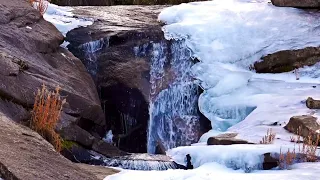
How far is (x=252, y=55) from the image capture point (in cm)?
1048

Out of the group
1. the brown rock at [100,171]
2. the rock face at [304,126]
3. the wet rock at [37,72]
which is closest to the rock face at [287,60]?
the rock face at [304,126]

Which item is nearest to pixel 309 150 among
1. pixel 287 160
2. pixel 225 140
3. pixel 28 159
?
pixel 287 160

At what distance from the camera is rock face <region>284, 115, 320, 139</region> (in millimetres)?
7021

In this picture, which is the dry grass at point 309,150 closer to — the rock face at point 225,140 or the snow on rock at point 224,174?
the snow on rock at point 224,174

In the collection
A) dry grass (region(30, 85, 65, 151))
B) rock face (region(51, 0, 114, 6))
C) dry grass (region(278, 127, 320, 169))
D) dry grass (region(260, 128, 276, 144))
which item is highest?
rock face (region(51, 0, 114, 6))

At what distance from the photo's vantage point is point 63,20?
440 inches

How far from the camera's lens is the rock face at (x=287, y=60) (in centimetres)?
1023

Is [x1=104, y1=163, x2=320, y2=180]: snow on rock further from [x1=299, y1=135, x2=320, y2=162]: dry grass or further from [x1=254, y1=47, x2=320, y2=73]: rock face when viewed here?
[x1=254, y1=47, x2=320, y2=73]: rock face

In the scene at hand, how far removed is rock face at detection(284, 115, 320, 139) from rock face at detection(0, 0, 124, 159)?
2.84 meters

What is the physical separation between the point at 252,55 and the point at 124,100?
2.74 metres

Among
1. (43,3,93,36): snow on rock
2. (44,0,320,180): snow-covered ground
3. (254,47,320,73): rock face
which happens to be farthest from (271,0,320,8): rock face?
(43,3,93,36): snow on rock

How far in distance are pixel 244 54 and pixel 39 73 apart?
14.3 feet

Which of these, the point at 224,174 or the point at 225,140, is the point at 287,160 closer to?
the point at 224,174

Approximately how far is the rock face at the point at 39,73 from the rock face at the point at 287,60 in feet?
11.2
